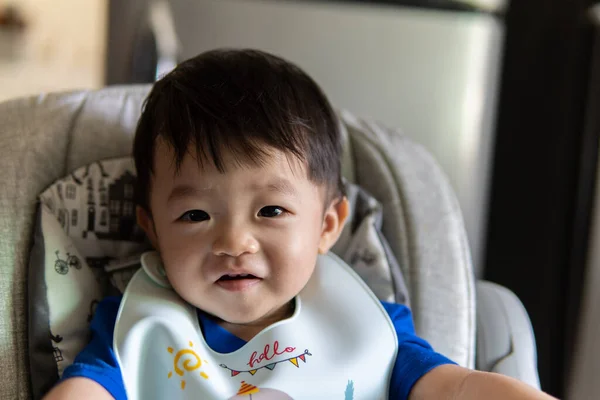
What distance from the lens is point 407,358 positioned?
0.84m

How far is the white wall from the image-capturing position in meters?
2.48

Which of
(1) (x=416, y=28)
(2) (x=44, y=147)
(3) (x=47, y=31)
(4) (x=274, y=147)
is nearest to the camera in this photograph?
(4) (x=274, y=147)

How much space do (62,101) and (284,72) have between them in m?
0.37

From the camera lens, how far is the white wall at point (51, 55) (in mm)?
2484

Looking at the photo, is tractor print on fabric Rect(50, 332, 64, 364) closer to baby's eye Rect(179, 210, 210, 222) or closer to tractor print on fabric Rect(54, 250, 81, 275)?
tractor print on fabric Rect(54, 250, 81, 275)

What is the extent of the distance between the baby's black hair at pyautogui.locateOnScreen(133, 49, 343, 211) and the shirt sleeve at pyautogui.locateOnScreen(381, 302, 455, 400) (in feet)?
0.67

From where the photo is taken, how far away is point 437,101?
1.63 metres

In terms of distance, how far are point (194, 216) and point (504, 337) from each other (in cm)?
51

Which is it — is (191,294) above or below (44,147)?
below

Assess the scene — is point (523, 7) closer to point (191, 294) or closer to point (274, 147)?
point (274, 147)

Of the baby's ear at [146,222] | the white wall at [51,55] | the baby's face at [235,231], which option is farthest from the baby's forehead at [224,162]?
the white wall at [51,55]

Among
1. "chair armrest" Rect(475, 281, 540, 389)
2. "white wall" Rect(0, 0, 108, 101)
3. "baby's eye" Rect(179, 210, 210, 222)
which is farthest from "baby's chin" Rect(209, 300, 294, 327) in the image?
"white wall" Rect(0, 0, 108, 101)

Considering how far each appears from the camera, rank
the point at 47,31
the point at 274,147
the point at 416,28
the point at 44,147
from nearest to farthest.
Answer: the point at 274,147 < the point at 44,147 < the point at 416,28 < the point at 47,31

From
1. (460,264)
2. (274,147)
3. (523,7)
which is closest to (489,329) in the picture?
(460,264)
